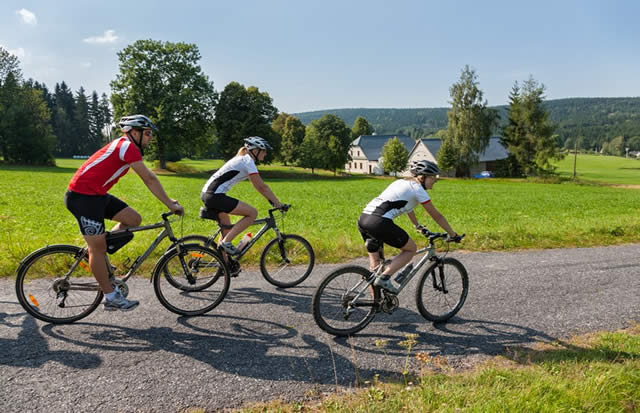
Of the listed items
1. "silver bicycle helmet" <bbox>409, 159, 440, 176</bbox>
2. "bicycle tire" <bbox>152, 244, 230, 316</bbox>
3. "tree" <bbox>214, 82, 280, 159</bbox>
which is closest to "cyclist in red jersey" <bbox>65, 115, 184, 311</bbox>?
"bicycle tire" <bbox>152, 244, 230, 316</bbox>

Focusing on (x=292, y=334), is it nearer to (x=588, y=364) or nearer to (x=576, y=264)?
(x=588, y=364)

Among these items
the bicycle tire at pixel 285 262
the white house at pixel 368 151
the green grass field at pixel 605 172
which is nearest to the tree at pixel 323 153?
the white house at pixel 368 151

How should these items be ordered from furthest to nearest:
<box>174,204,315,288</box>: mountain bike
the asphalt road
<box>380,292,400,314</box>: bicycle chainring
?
<box>174,204,315,288</box>: mountain bike < <box>380,292,400,314</box>: bicycle chainring < the asphalt road

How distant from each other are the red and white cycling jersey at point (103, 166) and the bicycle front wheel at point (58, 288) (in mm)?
860

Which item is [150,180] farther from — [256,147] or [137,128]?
[256,147]

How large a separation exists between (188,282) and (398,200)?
299 cm

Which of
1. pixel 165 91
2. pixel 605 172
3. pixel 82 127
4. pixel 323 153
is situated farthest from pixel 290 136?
pixel 605 172

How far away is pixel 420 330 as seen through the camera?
477 centimetres

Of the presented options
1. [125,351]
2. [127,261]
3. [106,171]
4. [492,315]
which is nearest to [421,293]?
[492,315]

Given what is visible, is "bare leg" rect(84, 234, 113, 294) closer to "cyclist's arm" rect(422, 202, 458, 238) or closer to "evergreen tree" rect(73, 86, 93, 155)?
"cyclist's arm" rect(422, 202, 458, 238)

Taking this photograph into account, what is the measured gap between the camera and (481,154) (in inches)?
2601

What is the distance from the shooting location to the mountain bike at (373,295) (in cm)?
442

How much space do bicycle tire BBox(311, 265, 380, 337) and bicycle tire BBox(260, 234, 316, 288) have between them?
1.81 metres

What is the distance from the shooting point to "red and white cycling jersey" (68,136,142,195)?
426cm
